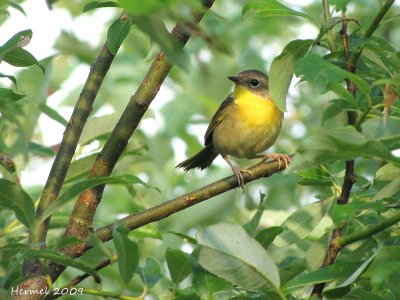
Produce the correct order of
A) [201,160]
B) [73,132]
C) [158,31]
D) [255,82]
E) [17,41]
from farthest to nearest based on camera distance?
[201,160], [255,82], [73,132], [17,41], [158,31]

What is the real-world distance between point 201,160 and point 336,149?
417 cm

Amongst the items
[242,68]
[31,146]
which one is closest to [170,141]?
[242,68]

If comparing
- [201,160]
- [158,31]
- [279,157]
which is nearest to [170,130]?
[201,160]

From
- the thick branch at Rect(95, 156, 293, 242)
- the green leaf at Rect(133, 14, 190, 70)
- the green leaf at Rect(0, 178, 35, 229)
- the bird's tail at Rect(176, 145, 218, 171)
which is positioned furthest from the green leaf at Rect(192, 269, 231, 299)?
the bird's tail at Rect(176, 145, 218, 171)

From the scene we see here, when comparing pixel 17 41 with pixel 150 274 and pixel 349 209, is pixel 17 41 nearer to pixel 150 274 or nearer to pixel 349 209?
pixel 150 274

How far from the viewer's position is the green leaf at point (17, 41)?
8.03 feet

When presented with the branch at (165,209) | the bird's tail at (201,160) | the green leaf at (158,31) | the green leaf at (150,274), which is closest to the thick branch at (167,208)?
the branch at (165,209)

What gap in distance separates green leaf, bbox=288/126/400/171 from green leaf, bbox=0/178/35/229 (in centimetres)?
78

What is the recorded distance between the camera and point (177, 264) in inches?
92.9

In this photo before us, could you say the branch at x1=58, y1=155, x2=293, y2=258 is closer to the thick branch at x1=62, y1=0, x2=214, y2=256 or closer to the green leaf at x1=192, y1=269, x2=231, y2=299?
the thick branch at x1=62, y1=0, x2=214, y2=256

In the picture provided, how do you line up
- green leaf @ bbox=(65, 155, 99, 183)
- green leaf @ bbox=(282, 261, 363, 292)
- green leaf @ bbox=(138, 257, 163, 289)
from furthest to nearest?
green leaf @ bbox=(65, 155, 99, 183) → green leaf @ bbox=(138, 257, 163, 289) → green leaf @ bbox=(282, 261, 363, 292)

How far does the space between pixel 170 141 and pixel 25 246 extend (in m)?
3.71

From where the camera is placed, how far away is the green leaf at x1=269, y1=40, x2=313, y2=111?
2.54 m

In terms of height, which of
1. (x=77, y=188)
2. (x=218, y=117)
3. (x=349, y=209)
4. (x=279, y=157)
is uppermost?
(x=218, y=117)
